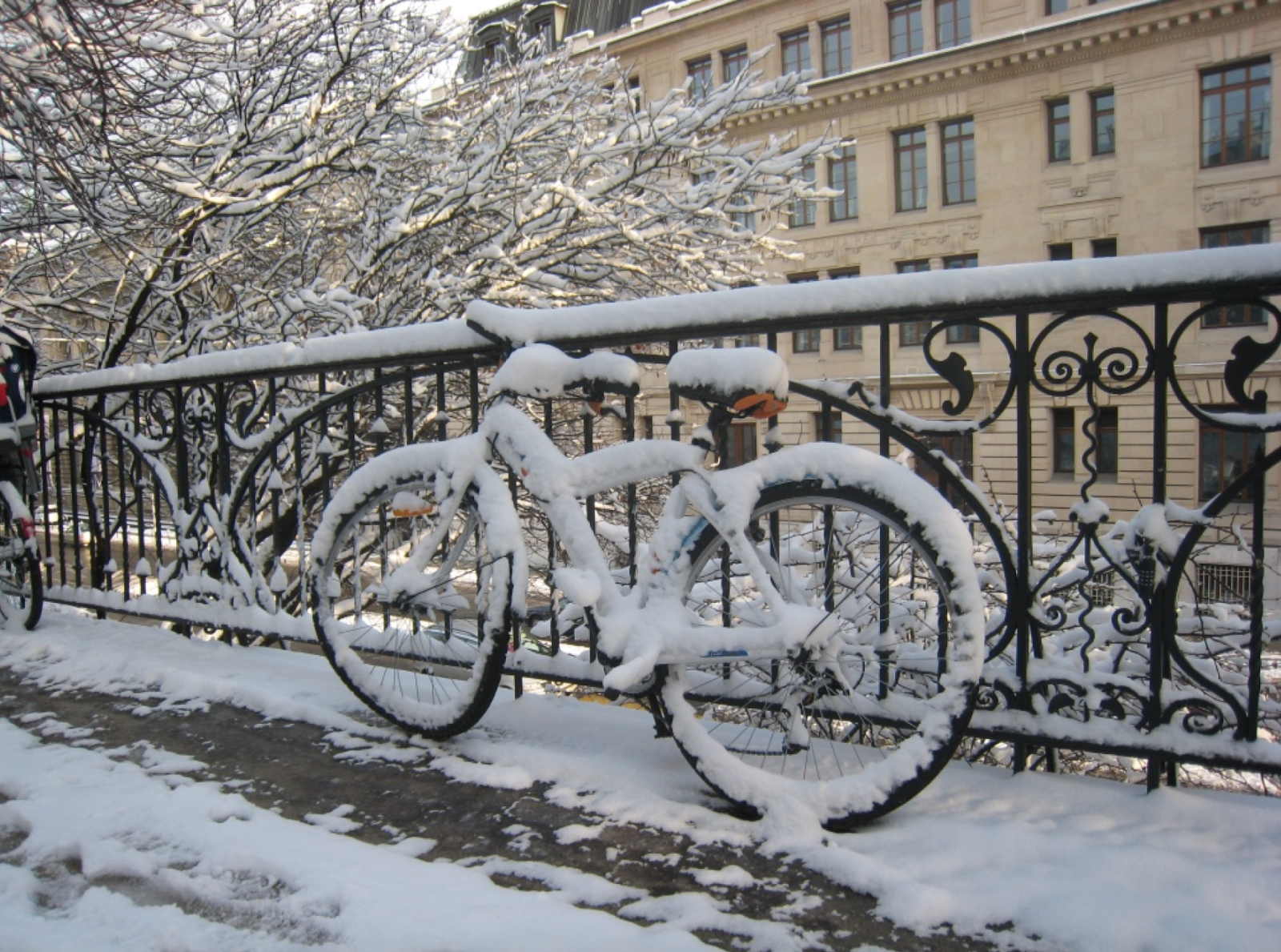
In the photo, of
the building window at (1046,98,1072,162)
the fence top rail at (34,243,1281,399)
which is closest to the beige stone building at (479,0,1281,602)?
the building window at (1046,98,1072,162)

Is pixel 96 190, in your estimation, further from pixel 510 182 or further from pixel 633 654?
pixel 633 654

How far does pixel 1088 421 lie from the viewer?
2203 millimetres

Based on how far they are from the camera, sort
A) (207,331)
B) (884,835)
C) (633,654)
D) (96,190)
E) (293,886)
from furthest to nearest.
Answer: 1. (207,331)
2. (96,190)
3. (633,654)
4. (884,835)
5. (293,886)

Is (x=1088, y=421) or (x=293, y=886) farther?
(x=1088, y=421)

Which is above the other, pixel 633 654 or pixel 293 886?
pixel 633 654

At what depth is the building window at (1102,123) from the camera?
78.7 feet

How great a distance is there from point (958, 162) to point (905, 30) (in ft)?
14.0

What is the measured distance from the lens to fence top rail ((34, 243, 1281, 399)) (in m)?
2.01

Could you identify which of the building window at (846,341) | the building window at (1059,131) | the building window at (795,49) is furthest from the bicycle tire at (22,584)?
the building window at (795,49)

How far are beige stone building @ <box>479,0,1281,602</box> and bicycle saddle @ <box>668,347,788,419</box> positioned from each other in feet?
56.6

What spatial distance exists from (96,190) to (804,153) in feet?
23.3

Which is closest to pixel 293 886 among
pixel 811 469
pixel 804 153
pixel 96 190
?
pixel 811 469

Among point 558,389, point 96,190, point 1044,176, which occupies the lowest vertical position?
point 558,389

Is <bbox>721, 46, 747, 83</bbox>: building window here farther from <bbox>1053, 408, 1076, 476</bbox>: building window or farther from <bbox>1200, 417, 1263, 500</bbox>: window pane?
<bbox>1200, 417, 1263, 500</bbox>: window pane
